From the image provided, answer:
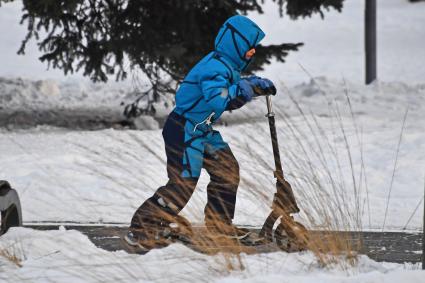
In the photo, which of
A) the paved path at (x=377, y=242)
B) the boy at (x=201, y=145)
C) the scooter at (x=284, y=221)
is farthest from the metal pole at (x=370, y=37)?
the scooter at (x=284, y=221)

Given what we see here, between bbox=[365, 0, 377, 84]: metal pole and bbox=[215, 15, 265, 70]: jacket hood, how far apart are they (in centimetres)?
1206

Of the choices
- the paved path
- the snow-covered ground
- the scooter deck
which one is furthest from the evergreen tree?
the scooter deck

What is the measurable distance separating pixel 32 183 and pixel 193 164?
3.21m

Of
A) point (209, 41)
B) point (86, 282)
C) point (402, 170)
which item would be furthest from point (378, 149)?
point (86, 282)

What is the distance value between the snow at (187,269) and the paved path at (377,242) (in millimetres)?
790

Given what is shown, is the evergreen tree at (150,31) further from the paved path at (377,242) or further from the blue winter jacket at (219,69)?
the blue winter jacket at (219,69)

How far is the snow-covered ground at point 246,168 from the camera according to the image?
5.12m

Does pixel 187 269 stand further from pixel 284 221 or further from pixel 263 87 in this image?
pixel 263 87

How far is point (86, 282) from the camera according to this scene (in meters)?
4.88

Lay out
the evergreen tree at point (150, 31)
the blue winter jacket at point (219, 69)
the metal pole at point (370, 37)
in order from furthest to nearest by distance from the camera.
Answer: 1. the metal pole at point (370, 37)
2. the evergreen tree at point (150, 31)
3. the blue winter jacket at point (219, 69)

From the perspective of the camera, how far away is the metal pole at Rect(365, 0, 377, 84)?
17844mm

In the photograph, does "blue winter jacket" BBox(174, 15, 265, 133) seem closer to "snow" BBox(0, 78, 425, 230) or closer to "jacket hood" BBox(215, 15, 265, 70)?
"jacket hood" BBox(215, 15, 265, 70)

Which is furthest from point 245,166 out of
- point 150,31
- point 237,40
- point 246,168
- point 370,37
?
point 370,37

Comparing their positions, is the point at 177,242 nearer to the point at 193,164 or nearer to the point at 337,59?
the point at 193,164
